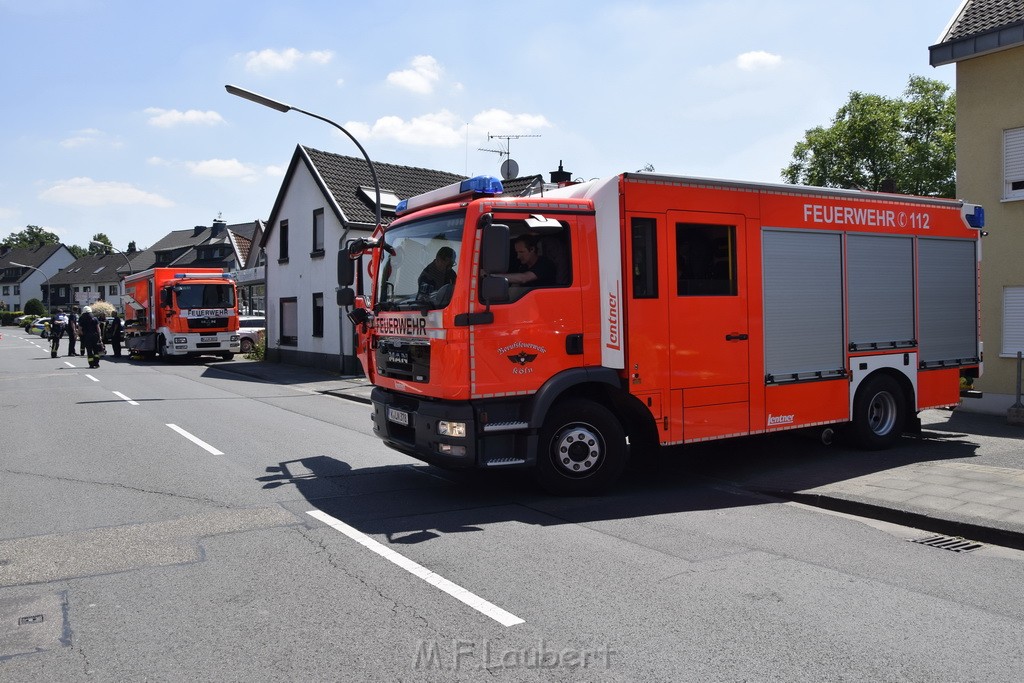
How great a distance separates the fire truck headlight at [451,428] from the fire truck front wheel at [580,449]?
0.75 metres

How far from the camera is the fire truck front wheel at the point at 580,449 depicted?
23.8 feet

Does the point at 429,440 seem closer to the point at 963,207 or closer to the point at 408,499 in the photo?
the point at 408,499

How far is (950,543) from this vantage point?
6.14 meters

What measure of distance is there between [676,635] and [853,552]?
2276 mm

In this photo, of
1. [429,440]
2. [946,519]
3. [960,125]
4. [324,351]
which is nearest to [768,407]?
[946,519]

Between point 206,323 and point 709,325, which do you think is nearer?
point 709,325

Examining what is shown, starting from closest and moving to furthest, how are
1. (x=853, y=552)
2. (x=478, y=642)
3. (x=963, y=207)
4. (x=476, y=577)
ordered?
(x=478, y=642)
(x=476, y=577)
(x=853, y=552)
(x=963, y=207)

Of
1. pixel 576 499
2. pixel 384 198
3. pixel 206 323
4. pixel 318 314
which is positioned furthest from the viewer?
pixel 206 323

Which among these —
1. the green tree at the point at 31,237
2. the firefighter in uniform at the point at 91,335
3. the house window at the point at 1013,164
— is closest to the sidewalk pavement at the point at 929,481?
the house window at the point at 1013,164

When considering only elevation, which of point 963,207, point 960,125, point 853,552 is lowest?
point 853,552

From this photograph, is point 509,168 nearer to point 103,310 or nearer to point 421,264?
point 421,264

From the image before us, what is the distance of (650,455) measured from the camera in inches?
337

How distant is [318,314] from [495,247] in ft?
66.8

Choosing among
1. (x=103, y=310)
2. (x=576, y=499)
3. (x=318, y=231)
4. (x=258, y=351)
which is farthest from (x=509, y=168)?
(x=103, y=310)
